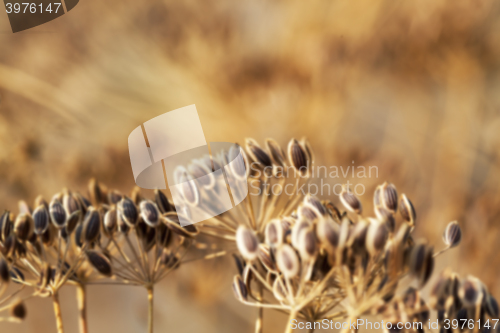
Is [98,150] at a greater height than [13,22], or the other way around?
[13,22]

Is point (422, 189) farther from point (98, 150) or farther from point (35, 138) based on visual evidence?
point (35, 138)

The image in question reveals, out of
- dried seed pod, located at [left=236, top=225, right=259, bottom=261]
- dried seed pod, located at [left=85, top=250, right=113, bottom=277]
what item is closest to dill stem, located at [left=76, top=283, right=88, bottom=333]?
dried seed pod, located at [left=85, top=250, right=113, bottom=277]

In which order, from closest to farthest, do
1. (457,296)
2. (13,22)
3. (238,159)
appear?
(457,296) < (238,159) < (13,22)

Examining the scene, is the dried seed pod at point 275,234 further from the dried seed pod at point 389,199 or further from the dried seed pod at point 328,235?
the dried seed pod at point 389,199

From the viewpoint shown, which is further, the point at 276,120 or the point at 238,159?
the point at 276,120

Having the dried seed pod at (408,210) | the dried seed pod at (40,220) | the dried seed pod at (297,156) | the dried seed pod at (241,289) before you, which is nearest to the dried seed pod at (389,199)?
the dried seed pod at (408,210)

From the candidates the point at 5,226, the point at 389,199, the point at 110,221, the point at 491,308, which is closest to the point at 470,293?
the point at 491,308

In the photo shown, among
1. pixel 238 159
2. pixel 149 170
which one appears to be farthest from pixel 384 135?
pixel 149 170

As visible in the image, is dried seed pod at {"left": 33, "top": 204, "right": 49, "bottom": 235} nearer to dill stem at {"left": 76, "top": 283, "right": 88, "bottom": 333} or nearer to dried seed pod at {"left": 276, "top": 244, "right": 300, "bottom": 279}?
dill stem at {"left": 76, "top": 283, "right": 88, "bottom": 333}
